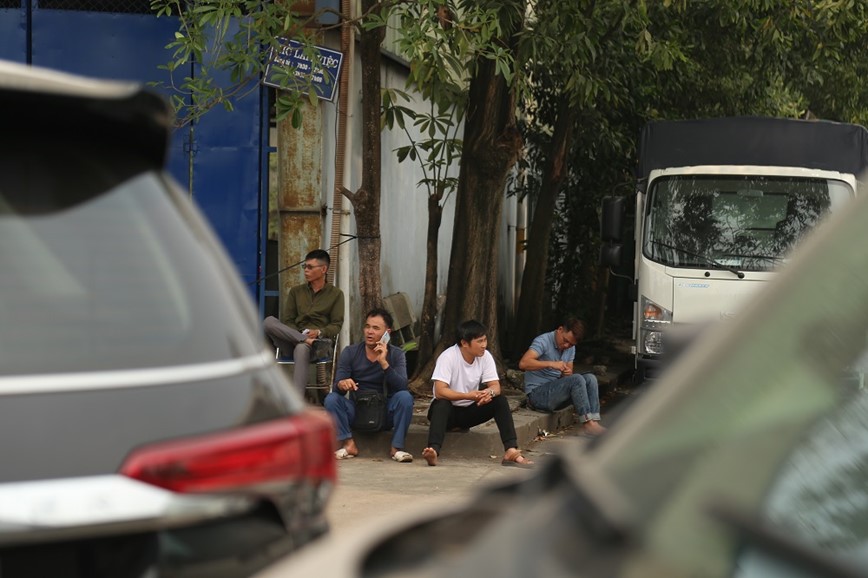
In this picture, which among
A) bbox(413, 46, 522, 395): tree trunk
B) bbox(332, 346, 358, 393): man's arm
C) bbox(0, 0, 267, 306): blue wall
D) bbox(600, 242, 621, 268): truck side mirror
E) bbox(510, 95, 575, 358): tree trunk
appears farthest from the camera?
bbox(510, 95, 575, 358): tree trunk

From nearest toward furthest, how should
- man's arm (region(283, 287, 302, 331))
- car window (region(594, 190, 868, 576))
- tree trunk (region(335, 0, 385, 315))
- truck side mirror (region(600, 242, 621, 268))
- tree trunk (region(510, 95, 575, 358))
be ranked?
car window (region(594, 190, 868, 576)), tree trunk (region(335, 0, 385, 315)), man's arm (region(283, 287, 302, 331)), truck side mirror (region(600, 242, 621, 268)), tree trunk (region(510, 95, 575, 358))

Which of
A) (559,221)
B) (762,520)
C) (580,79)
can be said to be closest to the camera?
(762,520)

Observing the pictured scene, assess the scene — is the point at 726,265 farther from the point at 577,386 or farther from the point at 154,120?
the point at 154,120

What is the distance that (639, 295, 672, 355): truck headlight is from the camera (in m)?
12.6

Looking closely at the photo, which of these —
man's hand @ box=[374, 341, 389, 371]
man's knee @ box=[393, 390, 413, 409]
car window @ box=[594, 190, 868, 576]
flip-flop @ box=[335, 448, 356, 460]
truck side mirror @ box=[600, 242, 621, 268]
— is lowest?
flip-flop @ box=[335, 448, 356, 460]

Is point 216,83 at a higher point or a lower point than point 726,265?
higher

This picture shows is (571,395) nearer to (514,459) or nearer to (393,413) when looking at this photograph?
(514,459)

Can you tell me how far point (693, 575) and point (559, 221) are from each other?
Answer: 66.0 feet

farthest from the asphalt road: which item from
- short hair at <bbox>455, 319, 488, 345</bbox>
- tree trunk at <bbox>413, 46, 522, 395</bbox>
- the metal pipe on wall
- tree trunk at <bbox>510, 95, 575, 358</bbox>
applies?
tree trunk at <bbox>510, 95, 575, 358</bbox>

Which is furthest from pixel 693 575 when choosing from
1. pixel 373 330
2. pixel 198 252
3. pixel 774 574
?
pixel 373 330

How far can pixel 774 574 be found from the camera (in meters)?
1.13

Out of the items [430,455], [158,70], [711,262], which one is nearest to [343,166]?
[158,70]

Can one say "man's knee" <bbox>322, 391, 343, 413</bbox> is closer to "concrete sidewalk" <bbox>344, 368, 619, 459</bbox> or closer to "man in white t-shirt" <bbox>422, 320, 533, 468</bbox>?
"concrete sidewalk" <bbox>344, 368, 619, 459</bbox>

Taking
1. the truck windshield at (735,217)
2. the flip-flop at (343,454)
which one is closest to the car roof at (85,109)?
the flip-flop at (343,454)
